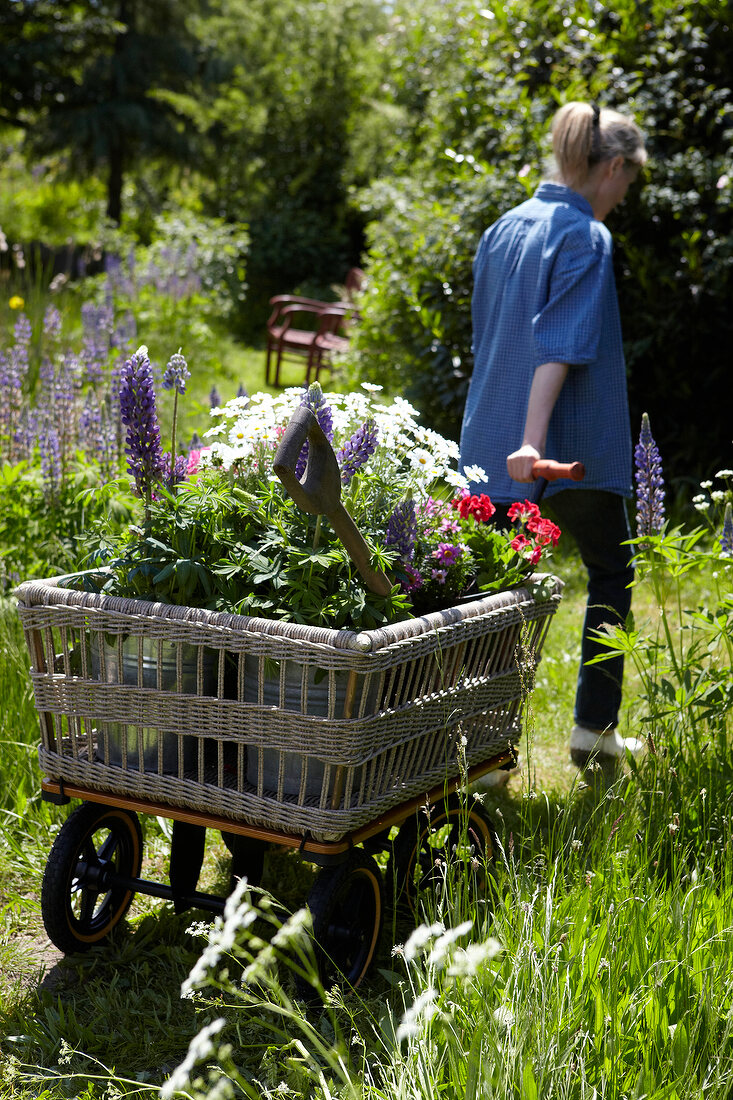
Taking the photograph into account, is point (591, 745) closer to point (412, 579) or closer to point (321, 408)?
point (412, 579)

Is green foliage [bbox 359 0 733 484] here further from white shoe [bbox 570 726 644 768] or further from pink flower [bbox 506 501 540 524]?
pink flower [bbox 506 501 540 524]

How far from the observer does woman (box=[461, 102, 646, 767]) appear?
9.21 feet

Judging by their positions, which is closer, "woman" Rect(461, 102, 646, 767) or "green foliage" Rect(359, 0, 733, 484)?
"woman" Rect(461, 102, 646, 767)

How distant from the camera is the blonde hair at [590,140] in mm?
2928

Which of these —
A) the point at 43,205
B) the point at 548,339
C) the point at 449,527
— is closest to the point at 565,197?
the point at 548,339

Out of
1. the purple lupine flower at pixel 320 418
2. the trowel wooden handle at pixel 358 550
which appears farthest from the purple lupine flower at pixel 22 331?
the trowel wooden handle at pixel 358 550

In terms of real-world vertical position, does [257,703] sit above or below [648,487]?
below

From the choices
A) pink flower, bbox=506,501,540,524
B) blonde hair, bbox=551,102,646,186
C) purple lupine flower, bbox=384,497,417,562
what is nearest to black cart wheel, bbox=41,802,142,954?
purple lupine flower, bbox=384,497,417,562

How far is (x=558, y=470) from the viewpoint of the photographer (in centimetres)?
234

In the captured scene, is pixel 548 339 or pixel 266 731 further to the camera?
pixel 548 339

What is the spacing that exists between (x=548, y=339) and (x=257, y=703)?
1.42 metres

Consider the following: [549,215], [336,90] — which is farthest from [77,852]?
[336,90]

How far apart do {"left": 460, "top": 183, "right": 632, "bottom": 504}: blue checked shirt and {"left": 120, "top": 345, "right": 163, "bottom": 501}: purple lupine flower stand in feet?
3.76

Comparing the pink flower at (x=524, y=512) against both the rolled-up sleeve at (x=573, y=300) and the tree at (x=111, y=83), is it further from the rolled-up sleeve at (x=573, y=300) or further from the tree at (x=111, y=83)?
the tree at (x=111, y=83)
